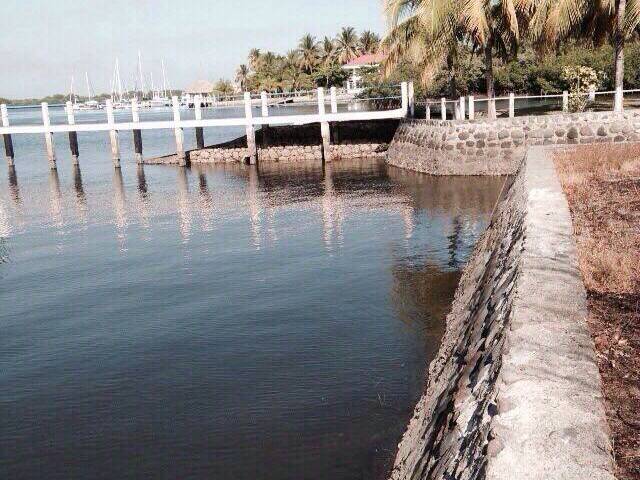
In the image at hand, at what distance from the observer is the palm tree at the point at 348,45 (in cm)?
9081

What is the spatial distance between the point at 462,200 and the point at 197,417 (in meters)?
14.0

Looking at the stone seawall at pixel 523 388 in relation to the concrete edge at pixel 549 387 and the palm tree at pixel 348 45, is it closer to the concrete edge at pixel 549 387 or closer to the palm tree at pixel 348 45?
the concrete edge at pixel 549 387

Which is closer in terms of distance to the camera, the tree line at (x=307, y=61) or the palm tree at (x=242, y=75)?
the tree line at (x=307, y=61)

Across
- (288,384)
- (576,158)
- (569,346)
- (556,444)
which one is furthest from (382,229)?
(556,444)

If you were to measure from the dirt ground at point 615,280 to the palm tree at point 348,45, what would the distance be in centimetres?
8258

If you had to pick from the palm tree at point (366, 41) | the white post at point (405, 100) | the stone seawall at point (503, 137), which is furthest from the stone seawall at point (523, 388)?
the palm tree at point (366, 41)

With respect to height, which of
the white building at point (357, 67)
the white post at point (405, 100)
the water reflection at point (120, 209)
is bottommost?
the water reflection at point (120, 209)

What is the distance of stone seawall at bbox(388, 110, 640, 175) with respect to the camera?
872 inches

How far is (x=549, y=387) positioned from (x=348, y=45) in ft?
303

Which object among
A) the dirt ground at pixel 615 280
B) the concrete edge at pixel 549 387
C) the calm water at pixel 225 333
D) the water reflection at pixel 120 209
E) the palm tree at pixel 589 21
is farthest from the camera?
the palm tree at pixel 589 21

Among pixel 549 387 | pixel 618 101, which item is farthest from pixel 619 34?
pixel 549 387

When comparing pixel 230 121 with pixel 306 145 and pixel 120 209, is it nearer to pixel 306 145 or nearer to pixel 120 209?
pixel 306 145

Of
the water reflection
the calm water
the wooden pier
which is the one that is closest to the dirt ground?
the calm water

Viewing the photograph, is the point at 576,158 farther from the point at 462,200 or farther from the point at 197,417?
the point at 197,417
